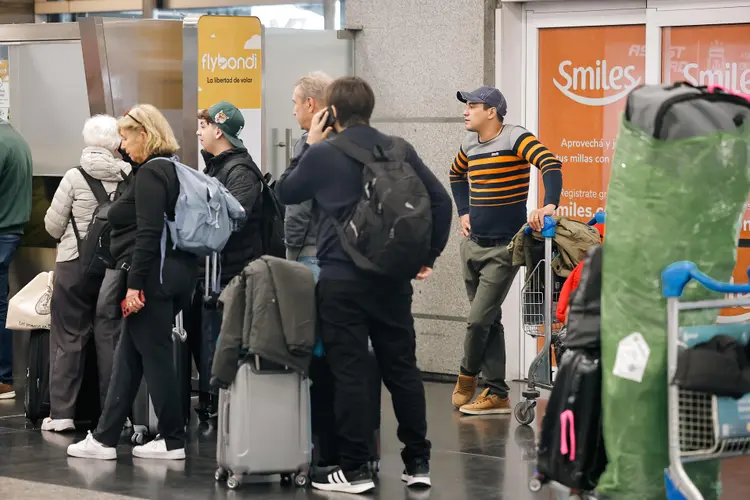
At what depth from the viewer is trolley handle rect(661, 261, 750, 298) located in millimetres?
4426

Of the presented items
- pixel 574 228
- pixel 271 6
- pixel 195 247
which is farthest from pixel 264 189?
pixel 271 6

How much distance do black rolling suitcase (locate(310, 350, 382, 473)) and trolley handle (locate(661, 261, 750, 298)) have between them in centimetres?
229

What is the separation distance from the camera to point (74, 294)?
807 cm

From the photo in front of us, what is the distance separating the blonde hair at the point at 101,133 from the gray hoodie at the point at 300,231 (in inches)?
51.7


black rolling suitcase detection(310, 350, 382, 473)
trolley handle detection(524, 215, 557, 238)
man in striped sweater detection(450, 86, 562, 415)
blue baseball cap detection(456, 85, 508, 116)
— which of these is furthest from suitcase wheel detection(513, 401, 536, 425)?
blue baseball cap detection(456, 85, 508, 116)

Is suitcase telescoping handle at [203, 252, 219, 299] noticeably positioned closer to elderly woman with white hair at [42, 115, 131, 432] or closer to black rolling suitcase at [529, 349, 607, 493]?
elderly woman with white hair at [42, 115, 131, 432]

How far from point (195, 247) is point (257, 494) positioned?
1.35 metres

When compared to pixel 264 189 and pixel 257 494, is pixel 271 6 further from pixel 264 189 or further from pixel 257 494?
pixel 257 494

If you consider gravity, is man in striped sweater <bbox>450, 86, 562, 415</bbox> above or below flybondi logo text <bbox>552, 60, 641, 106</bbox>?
below

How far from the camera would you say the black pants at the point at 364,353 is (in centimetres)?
616

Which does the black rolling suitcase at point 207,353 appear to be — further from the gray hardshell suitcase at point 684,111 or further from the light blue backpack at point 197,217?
the gray hardshell suitcase at point 684,111

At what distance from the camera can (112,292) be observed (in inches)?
286

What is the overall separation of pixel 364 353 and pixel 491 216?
7.35 feet

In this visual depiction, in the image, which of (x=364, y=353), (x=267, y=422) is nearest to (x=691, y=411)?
(x=364, y=353)
